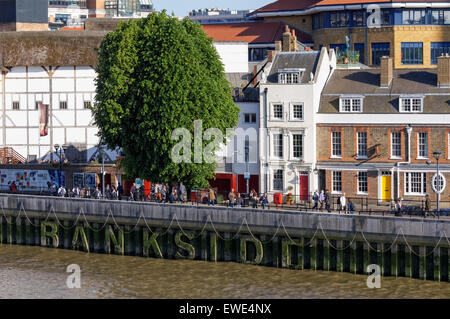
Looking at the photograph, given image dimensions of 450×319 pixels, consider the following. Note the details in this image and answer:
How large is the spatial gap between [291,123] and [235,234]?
537 inches

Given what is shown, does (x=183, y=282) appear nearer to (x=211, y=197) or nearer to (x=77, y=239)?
(x=211, y=197)

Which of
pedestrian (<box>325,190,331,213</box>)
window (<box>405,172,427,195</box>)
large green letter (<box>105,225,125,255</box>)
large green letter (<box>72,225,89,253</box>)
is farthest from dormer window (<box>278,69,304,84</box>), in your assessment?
large green letter (<box>72,225,89,253</box>)

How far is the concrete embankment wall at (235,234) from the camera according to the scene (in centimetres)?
5441

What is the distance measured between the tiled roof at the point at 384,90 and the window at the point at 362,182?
4210 mm

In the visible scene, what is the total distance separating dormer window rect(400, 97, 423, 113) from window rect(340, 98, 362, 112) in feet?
9.58

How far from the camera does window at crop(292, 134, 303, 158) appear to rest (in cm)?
7066

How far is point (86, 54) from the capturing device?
83188mm

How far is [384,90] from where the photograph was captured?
70125 mm

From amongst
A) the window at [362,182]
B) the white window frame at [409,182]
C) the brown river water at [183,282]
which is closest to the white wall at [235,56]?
the window at [362,182]
